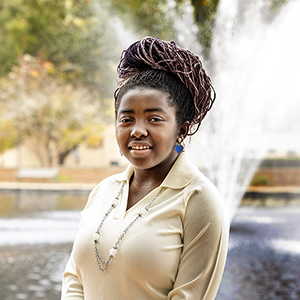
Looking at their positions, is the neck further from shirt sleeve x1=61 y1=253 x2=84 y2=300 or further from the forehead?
shirt sleeve x1=61 y1=253 x2=84 y2=300

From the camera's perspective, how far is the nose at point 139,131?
1221 millimetres

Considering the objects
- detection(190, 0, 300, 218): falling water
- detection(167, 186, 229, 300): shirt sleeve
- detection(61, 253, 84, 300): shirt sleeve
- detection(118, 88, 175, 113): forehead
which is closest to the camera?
detection(167, 186, 229, 300): shirt sleeve

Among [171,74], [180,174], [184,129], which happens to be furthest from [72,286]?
[171,74]

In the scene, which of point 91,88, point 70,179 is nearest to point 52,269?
point 70,179

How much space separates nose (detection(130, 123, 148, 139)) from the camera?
4.00ft

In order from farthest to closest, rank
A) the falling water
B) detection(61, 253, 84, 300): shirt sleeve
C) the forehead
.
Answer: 1. the falling water
2. detection(61, 253, 84, 300): shirt sleeve
3. the forehead

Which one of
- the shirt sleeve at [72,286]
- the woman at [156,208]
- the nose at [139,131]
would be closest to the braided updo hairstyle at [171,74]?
the woman at [156,208]

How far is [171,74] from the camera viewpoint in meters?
1.26

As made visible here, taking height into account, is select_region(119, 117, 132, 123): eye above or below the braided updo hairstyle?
below

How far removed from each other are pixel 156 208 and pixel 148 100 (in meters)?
0.31

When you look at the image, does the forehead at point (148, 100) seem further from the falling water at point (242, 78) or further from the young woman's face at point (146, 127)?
the falling water at point (242, 78)

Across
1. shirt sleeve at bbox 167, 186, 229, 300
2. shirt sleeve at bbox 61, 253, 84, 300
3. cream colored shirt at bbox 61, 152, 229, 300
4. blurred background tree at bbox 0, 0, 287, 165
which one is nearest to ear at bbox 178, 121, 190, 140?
cream colored shirt at bbox 61, 152, 229, 300

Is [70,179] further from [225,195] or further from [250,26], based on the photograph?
[250,26]

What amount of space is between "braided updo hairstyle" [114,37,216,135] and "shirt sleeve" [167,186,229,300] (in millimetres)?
293
